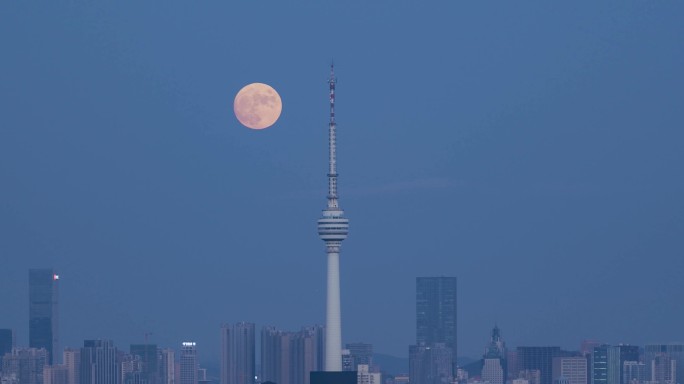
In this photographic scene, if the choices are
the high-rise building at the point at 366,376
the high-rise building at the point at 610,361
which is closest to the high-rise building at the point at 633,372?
the high-rise building at the point at 610,361

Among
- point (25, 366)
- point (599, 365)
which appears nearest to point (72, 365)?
point (25, 366)

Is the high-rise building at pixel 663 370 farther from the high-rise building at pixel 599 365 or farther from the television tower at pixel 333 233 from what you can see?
the television tower at pixel 333 233

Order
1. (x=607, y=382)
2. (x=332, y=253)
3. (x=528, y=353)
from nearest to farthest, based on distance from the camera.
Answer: (x=332, y=253) → (x=607, y=382) → (x=528, y=353)

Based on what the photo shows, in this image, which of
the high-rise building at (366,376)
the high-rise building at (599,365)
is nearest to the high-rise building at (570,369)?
the high-rise building at (599,365)

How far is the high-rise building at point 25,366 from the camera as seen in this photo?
234 feet

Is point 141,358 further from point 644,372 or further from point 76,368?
point 644,372

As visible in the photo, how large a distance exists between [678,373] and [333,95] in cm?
1980

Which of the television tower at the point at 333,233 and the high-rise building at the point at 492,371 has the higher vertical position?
the television tower at the point at 333,233

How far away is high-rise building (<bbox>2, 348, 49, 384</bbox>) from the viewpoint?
71250mm

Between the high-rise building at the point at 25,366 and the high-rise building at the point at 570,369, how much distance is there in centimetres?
2111

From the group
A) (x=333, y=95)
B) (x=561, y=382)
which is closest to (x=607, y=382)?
(x=561, y=382)

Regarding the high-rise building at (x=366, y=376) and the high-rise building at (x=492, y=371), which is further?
the high-rise building at (x=492, y=371)

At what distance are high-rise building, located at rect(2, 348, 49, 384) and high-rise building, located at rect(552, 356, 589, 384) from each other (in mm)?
21107

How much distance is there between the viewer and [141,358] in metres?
75.8
